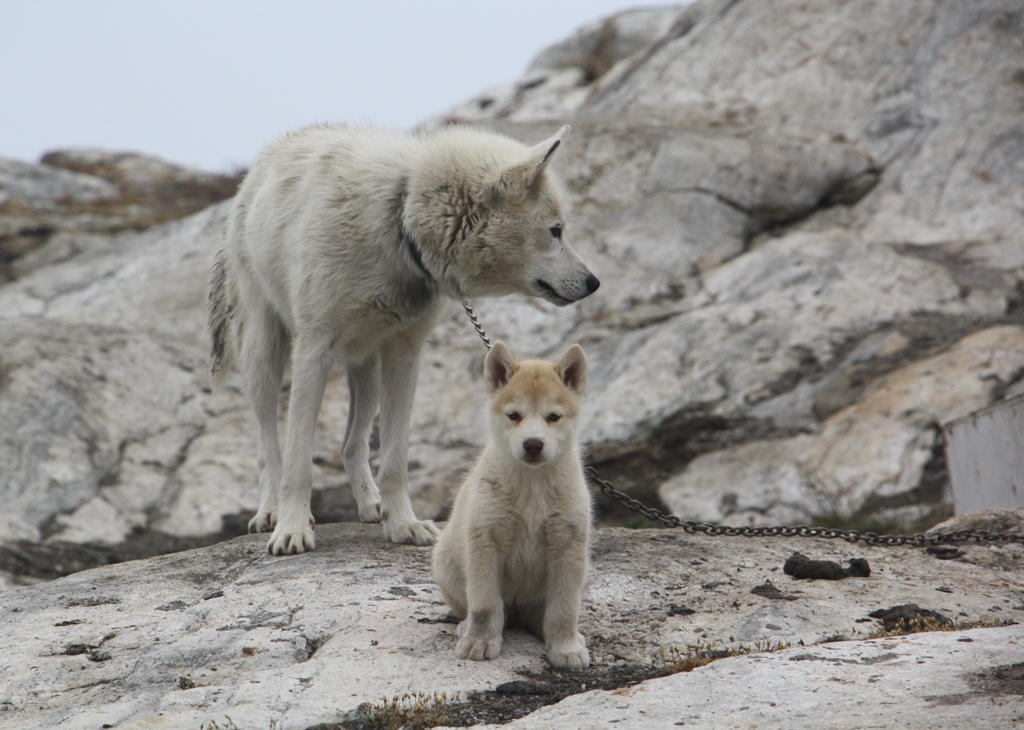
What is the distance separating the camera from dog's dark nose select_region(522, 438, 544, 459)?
3.92 metres

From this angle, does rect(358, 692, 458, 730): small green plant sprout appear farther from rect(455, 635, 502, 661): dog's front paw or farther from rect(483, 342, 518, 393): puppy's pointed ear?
rect(483, 342, 518, 393): puppy's pointed ear

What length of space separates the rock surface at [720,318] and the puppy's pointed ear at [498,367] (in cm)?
490

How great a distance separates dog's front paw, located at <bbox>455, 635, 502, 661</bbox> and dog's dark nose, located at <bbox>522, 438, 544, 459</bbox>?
771mm

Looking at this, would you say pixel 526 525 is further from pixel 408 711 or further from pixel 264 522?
pixel 264 522

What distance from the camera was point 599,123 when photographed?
1372cm

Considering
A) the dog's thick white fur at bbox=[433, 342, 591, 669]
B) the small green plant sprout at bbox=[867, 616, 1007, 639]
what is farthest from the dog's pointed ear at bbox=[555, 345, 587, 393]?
the small green plant sprout at bbox=[867, 616, 1007, 639]

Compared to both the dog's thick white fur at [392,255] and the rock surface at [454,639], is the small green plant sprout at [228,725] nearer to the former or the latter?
the rock surface at [454,639]

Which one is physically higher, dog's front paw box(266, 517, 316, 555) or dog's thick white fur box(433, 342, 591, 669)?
dog's thick white fur box(433, 342, 591, 669)

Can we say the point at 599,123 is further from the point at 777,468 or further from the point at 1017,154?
the point at 777,468

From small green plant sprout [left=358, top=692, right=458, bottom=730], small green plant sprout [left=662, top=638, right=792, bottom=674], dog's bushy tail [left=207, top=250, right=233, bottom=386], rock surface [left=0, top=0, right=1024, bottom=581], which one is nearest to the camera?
small green plant sprout [left=358, top=692, right=458, bottom=730]

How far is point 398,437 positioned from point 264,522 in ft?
3.80

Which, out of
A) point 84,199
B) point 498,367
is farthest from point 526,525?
point 84,199

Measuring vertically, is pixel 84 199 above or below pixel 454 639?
above

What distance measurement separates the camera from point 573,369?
14.3ft
